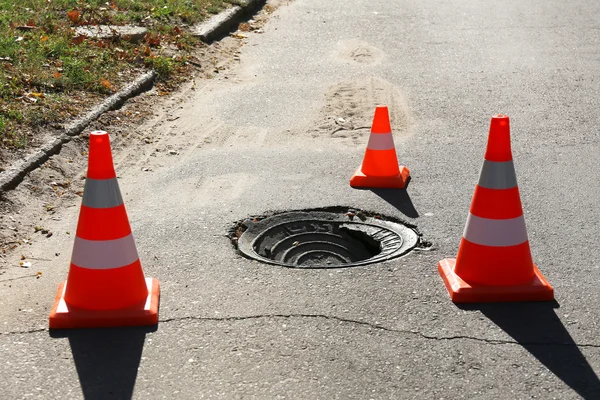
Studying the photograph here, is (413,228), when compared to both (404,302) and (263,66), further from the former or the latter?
(263,66)

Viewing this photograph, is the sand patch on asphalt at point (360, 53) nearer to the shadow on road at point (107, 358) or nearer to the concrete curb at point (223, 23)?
the concrete curb at point (223, 23)

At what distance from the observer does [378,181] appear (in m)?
6.26

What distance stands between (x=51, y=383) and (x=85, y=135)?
3.75 meters

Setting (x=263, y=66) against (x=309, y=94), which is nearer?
(x=309, y=94)

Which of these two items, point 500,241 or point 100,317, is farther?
point 500,241

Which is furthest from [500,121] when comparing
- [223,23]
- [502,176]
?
[223,23]

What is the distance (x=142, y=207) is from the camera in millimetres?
5930

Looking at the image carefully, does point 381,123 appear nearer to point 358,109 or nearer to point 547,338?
point 358,109

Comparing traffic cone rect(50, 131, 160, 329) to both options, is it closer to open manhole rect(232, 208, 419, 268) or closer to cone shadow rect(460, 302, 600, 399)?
open manhole rect(232, 208, 419, 268)

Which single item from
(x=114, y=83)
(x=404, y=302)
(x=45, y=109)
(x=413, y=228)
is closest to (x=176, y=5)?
(x=114, y=83)

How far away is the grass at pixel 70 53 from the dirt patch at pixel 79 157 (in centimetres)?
26

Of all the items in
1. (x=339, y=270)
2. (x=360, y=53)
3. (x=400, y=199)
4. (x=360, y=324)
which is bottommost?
(x=360, y=53)

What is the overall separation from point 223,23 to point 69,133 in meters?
4.67

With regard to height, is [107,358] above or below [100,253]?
below
